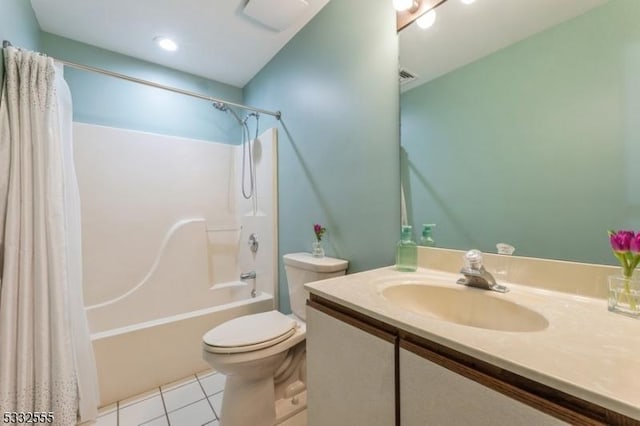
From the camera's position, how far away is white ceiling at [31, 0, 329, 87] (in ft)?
5.44

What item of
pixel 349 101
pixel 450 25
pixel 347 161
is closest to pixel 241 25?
pixel 349 101

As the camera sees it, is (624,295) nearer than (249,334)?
Yes

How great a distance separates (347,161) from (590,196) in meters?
0.99

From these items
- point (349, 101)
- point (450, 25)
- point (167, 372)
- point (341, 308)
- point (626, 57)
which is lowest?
point (167, 372)

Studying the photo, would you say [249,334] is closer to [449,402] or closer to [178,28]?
[449,402]

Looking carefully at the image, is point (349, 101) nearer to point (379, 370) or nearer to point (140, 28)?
point (379, 370)

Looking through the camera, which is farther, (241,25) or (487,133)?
(241,25)

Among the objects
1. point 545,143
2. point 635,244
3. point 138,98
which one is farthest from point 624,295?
point 138,98

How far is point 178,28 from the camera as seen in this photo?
186cm

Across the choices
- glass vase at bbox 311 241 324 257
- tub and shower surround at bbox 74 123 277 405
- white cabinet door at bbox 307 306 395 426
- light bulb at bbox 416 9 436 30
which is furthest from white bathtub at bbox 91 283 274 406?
light bulb at bbox 416 9 436 30

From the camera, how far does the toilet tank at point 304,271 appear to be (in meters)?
1.43

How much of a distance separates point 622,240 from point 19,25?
2.67 m

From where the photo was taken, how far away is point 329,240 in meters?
1.62

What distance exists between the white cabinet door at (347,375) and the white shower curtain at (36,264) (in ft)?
3.91
